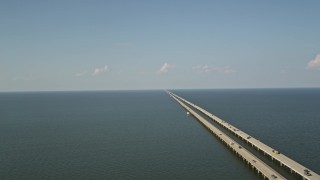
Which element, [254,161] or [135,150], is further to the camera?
[135,150]

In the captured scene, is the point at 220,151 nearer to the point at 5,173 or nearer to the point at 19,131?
the point at 5,173

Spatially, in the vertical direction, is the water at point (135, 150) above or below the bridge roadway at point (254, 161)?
below

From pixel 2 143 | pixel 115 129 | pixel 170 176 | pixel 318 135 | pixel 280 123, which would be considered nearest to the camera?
pixel 170 176

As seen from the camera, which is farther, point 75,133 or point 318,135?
point 75,133

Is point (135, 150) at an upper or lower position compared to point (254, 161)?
lower

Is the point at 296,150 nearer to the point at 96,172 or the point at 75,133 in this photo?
the point at 96,172

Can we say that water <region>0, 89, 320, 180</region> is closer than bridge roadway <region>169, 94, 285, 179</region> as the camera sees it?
No

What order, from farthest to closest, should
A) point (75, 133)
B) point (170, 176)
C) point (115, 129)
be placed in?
point (115, 129), point (75, 133), point (170, 176)

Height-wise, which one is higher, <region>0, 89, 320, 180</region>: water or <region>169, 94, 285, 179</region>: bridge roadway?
<region>169, 94, 285, 179</region>: bridge roadway

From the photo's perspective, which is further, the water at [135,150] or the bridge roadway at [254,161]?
the water at [135,150]

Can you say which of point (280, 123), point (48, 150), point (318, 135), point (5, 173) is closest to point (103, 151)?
point (48, 150)
